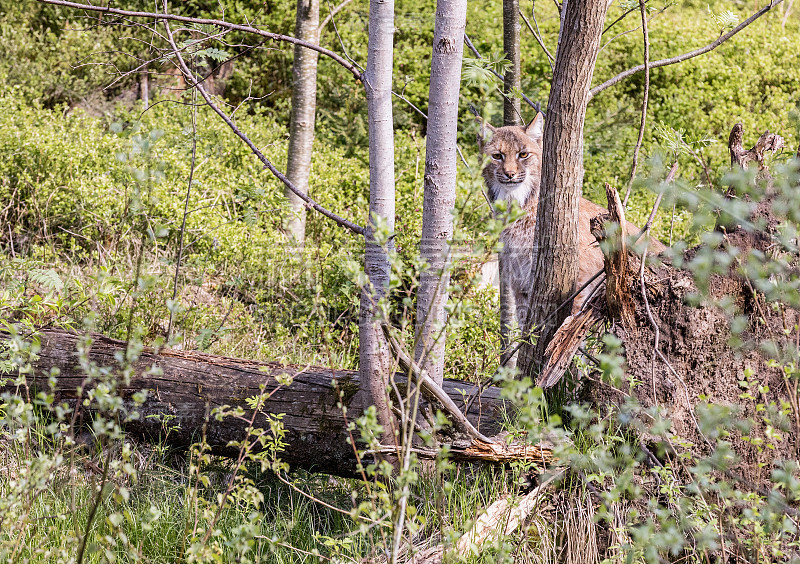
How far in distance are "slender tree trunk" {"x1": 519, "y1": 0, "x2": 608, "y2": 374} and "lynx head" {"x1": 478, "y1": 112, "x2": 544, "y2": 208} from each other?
5.03ft

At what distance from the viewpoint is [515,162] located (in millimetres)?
5055

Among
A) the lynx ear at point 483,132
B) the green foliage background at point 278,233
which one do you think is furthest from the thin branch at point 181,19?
the lynx ear at point 483,132

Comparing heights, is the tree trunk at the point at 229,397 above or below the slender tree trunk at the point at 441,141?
below

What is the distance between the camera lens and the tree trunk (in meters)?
3.48

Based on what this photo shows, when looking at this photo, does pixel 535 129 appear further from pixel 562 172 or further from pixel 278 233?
pixel 278 233

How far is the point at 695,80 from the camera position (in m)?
10.8

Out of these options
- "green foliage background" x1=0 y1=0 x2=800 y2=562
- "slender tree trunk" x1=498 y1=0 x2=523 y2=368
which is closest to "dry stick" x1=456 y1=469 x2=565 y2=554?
"green foliage background" x1=0 y1=0 x2=800 y2=562

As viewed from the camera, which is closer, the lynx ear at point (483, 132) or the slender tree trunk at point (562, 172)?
the lynx ear at point (483, 132)

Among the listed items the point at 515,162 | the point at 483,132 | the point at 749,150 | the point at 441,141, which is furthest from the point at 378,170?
the point at 515,162

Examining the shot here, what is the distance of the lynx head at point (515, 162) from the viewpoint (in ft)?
16.6

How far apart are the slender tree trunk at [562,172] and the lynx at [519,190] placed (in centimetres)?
120

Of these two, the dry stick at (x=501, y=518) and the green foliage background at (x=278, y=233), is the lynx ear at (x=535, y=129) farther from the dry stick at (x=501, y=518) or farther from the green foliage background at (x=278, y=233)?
the dry stick at (x=501, y=518)

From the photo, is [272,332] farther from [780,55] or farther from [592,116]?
[780,55]

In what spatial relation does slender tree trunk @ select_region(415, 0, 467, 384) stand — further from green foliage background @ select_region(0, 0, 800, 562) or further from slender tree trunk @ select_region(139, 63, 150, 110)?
slender tree trunk @ select_region(139, 63, 150, 110)
